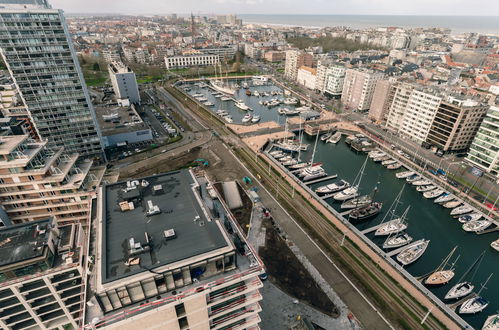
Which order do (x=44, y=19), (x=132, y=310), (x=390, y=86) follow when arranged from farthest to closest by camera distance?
(x=390, y=86)
(x=44, y=19)
(x=132, y=310)

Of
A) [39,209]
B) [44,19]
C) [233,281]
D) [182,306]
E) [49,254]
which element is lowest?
[39,209]

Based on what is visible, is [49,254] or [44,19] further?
[44,19]

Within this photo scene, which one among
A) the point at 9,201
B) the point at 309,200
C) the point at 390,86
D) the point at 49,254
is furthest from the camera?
the point at 390,86

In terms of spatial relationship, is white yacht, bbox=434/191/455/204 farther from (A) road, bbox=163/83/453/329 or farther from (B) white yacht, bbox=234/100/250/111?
(B) white yacht, bbox=234/100/250/111

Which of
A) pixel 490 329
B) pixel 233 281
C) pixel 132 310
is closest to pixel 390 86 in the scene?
pixel 490 329

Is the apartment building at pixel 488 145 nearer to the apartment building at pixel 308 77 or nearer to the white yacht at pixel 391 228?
the white yacht at pixel 391 228

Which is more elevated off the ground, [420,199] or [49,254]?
[49,254]

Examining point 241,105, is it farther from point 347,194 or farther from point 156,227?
point 156,227

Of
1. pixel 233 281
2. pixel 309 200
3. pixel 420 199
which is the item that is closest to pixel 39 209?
pixel 233 281

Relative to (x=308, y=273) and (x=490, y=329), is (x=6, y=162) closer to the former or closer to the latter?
(x=308, y=273)

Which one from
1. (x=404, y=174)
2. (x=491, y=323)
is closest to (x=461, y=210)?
(x=404, y=174)
